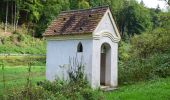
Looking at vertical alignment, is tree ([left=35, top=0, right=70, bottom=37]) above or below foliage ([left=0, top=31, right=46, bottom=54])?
above

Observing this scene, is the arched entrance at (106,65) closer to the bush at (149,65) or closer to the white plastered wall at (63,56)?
the bush at (149,65)

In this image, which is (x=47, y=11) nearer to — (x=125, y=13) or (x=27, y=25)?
(x=27, y=25)

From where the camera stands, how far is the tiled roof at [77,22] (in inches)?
738

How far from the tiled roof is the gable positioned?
0.69 feet

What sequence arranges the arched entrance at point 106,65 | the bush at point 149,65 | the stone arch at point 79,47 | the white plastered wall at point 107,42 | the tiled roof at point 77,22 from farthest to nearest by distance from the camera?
1. the bush at point 149,65
2. the arched entrance at point 106,65
3. the stone arch at point 79,47
4. the tiled roof at point 77,22
5. the white plastered wall at point 107,42

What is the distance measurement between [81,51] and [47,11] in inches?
2258

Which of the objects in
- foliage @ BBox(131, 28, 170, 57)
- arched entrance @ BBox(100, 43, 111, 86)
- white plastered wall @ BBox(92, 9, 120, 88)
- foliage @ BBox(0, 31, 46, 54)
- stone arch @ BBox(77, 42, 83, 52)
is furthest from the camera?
foliage @ BBox(0, 31, 46, 54)

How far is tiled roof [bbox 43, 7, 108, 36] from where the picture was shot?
1873cm

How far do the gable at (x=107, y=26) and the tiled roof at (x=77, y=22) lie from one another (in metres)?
0.21

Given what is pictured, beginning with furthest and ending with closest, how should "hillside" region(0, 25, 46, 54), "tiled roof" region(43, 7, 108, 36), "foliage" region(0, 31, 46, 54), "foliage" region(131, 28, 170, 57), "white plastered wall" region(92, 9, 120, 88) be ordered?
"hillside" region(0, 25, 46, 54)
"foliage" region(0, 31, 46, 54)
"foliage" region(131, 28, 170, 57)
"tiled roof" region(43, 7, 108, 36)
"white plastered wall" region(92, 9, 120, 88)

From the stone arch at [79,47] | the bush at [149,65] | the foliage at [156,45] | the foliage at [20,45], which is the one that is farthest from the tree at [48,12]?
the stone arch at [79,47]

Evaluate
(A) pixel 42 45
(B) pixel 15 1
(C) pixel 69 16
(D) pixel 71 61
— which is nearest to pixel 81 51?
(D) pixel 71 61

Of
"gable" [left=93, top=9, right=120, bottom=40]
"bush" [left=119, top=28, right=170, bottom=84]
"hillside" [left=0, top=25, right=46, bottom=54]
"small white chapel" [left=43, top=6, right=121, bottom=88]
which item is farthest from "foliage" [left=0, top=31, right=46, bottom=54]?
"gable" [left=93, top=9, right=120, bottom=40]

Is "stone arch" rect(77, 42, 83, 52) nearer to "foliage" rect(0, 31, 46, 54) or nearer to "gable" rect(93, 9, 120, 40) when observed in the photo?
"gable" rect(93, 9, 120, 40)
